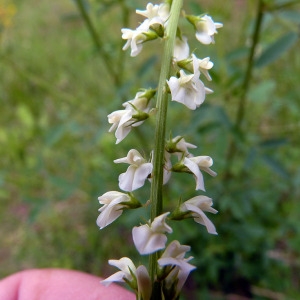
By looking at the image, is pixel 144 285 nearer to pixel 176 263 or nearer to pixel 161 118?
pixel 176 263

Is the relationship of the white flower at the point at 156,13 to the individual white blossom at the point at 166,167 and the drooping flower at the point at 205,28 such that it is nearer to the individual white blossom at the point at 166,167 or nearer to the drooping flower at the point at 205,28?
the drooping flower at the point at 205,28

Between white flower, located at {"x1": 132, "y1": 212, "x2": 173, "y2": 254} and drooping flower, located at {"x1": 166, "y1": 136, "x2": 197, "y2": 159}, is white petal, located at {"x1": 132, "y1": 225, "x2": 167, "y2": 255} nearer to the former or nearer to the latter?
white flower, located at {"x1": 132, "y1": 212, "x2": 173, "y2": 254}

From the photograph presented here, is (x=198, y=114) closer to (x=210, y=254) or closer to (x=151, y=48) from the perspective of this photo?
(x=210, y=254)

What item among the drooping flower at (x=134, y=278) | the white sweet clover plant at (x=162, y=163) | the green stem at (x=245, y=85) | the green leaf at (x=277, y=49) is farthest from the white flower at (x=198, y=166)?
the green leaf at (x=277, y=49)

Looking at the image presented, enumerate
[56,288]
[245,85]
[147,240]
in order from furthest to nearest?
[245,85] < [56,288] < [147,240]

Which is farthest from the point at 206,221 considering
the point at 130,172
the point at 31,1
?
the point at 31,1

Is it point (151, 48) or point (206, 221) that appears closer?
point (206, 221)

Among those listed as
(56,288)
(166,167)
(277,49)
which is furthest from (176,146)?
(277,49)
